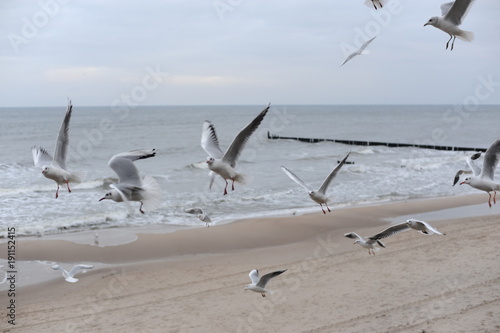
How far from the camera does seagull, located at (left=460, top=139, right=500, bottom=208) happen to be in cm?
599

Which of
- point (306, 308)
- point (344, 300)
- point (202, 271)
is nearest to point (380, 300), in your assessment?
point (344, 300)

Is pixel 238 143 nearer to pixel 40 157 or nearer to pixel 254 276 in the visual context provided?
pixel 254 276

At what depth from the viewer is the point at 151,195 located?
4871mm

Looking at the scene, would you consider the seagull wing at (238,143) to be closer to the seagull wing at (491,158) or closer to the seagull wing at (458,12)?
the seagull wing at (458,12)

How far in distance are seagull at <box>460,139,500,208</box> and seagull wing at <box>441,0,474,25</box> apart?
1.81m

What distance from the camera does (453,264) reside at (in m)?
13.1

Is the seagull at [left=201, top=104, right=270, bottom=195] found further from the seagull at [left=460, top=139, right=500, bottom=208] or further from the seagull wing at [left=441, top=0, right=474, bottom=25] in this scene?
the seagull at [left=460, top=139, right=500, bottom=208]

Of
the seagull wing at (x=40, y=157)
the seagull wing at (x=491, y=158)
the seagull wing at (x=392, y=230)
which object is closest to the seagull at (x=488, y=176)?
the seagull wing at (x=491, y=158)

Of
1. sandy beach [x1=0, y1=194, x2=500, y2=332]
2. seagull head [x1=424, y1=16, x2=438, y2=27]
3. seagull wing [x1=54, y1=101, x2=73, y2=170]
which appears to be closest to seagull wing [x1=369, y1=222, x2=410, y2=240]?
sandy beach [x1=0, y1=194, x2=500, y2=332]

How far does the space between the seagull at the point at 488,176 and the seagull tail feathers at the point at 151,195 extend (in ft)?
10.6

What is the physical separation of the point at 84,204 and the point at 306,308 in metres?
13.2

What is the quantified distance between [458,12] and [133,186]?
325 centimetres

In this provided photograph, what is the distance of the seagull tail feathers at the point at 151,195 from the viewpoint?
4.67 m

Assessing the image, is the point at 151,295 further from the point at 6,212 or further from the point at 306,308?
the point at 6,212
